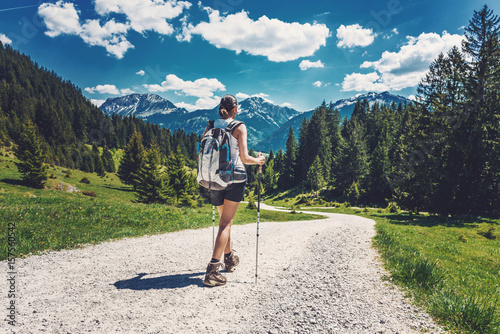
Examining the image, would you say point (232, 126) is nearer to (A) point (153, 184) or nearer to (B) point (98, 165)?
(A) point (153, 184)

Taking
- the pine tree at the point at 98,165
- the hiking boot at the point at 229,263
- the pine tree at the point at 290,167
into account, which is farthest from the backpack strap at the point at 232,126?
the pine tree at the point at 98,165

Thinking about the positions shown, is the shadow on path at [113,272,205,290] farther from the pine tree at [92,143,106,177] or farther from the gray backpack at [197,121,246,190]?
the pine tree at [92,143,106,177]

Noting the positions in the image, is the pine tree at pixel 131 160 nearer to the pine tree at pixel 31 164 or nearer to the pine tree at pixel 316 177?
the pine tree at pixel 31 164

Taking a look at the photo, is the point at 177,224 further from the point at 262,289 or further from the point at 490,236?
the point at 490,236

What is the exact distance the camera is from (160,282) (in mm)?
5062

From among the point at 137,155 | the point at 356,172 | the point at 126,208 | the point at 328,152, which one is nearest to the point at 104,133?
the point at 137,155

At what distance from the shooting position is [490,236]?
54.9 feet

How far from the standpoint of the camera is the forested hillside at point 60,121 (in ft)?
289

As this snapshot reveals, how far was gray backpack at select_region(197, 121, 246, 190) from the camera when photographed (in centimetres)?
486

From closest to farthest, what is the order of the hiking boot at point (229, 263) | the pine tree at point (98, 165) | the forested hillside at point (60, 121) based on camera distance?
the hiking boot at point (229, 263) → the pine tree at point (98, 165) → the forested hillside at point (60, 121)

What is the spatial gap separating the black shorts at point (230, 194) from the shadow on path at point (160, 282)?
182cm

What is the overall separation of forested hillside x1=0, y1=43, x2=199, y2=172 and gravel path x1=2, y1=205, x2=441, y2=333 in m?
81.5

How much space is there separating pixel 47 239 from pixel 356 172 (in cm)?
6509

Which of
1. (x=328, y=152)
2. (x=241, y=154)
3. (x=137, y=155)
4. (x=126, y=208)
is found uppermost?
(x=328, y=152)
